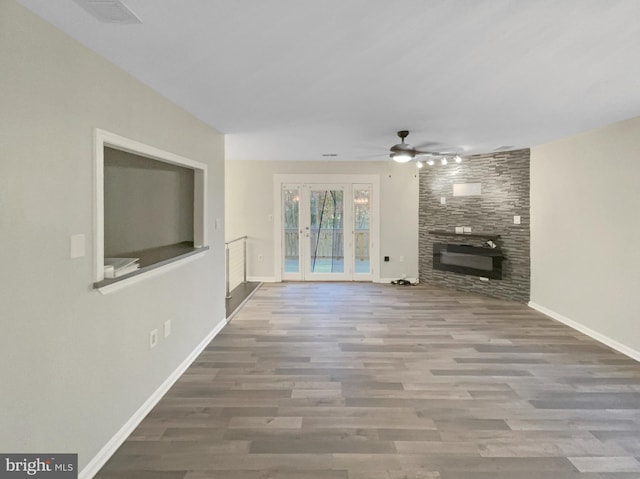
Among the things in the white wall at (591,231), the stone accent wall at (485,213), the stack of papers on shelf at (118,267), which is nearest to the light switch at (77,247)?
the stack of papers on shelf at (118,267)

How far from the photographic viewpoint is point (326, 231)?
7.12 metres

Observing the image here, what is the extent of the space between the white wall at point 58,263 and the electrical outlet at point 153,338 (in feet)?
0.21

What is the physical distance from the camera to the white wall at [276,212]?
23.0 feet

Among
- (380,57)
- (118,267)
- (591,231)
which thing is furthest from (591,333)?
(118,267)

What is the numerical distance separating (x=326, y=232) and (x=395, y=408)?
4.78 meters

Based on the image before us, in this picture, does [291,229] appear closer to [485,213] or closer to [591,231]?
[485,213]

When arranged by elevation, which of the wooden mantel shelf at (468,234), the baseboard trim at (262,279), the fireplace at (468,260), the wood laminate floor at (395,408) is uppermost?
the wooden mantel shelf at (468,234)

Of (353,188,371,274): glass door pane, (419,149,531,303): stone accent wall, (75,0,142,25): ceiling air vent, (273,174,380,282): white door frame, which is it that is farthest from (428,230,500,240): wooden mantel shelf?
(75,0,142,25): ceiling air vent

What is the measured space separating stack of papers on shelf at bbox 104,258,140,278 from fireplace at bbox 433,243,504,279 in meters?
5.28

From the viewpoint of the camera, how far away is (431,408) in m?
2.57

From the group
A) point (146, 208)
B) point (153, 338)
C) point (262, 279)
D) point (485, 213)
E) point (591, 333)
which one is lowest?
point (591, 333)

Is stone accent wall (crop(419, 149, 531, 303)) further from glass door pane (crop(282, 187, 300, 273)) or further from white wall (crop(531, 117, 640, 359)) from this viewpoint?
glass door pane (crop(282, 187, 300, 273))

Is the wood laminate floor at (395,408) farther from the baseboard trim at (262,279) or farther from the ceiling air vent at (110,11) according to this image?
the baseboard trim at (262,279)

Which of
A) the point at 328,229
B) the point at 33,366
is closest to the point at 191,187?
the point at 33,366
